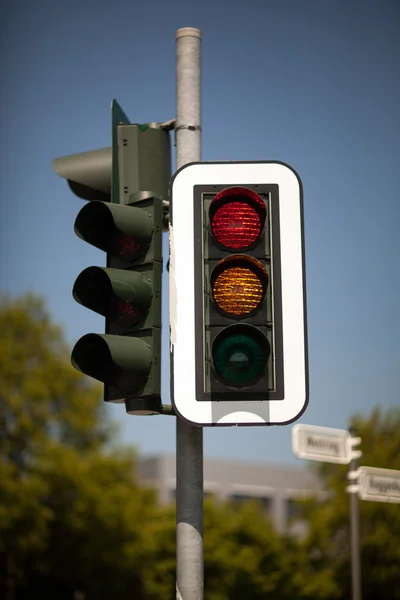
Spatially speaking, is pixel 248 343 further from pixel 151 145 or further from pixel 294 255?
pixel 151 145

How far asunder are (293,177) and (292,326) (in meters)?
0.66

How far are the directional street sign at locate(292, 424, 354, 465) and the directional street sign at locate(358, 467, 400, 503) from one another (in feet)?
1.04

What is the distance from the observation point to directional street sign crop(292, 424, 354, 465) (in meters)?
10.6

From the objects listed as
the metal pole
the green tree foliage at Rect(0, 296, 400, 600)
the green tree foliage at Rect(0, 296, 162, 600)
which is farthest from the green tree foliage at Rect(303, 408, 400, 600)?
the metal pole

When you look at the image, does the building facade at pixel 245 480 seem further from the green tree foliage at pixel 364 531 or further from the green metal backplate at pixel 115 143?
the green metal backplate at pixel 115 143

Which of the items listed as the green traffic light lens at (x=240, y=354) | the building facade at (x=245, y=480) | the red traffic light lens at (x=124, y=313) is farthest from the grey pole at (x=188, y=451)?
the building facade at (x=245, y=480)

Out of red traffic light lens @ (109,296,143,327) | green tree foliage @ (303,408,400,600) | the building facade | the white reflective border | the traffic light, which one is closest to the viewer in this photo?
the white reflective border

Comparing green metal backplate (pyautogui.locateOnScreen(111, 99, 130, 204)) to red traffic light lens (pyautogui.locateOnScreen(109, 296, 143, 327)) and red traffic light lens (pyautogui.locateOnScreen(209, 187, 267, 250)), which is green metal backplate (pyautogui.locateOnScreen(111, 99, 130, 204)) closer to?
red traffic light lens (pyautogui.locateOnScreen(109, 296, 143, 327))

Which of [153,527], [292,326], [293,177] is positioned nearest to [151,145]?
[293,177]

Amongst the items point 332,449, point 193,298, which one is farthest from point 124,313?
point 332,449

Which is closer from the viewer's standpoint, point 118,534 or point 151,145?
point 151,145

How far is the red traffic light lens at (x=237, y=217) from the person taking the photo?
3.83 m

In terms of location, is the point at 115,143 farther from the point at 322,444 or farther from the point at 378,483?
the point at 378,483

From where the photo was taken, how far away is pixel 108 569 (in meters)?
39.1
